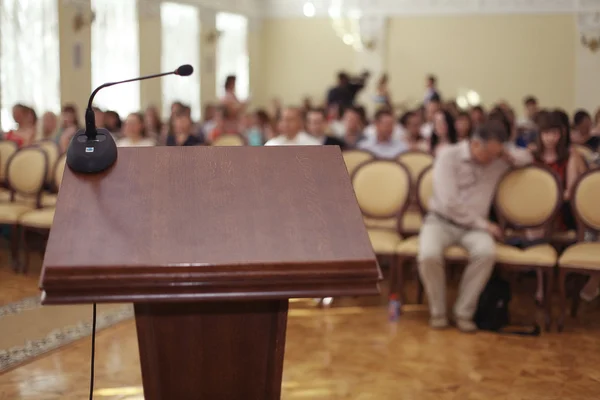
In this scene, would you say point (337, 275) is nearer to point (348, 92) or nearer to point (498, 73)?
point (348, 92)

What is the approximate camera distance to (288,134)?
20.2 ft

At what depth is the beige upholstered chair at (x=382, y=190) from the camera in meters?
5.80

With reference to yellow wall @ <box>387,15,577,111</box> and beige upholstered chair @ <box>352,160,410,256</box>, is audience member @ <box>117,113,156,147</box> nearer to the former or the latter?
beige upholstered chair @ <box>352,160,410,256</box>

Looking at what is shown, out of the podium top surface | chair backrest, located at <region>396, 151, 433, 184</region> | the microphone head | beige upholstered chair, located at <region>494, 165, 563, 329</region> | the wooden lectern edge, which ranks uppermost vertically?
the microphone head

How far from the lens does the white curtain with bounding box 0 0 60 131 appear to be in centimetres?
979

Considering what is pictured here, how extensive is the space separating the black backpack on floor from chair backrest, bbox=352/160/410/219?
97 cm

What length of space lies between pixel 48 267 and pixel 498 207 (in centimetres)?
417

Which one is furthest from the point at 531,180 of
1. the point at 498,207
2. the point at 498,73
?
the point at 498,73

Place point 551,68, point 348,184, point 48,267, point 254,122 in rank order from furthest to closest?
1. point 551,68
2. point 254,122
3. point 348,184
4. point 48,267

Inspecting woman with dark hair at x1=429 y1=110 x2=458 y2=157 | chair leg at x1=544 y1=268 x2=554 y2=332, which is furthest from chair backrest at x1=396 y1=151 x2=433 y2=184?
chair leg at x1=544 y1=268 x2=554 y2=332


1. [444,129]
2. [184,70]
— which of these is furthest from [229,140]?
[184,70]

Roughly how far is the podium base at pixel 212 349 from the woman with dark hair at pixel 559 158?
351 centimetres

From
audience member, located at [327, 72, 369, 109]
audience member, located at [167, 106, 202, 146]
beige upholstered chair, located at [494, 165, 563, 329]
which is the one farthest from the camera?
audience member, located at [327, 72, 369, 109]

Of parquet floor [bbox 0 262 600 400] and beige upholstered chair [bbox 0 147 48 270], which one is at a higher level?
beige upholstered chair [bbox 0 147 48 270]
